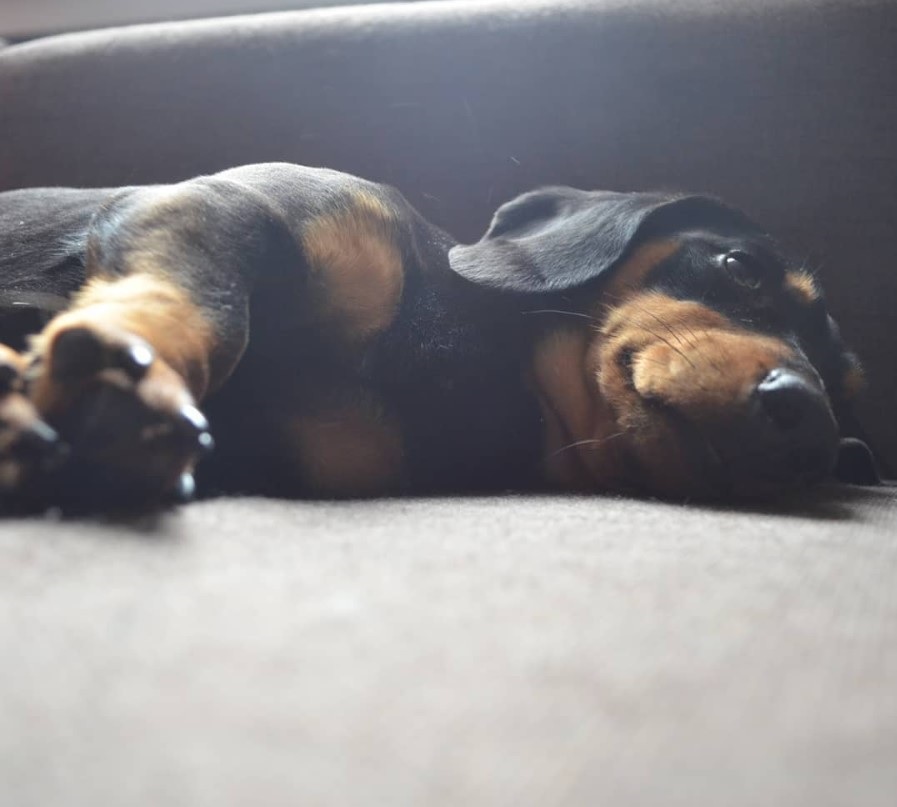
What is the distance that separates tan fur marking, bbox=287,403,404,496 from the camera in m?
1.27

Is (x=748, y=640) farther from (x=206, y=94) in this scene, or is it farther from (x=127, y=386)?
(x=206, y=94)

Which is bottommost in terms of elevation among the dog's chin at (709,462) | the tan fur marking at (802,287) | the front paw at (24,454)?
the dog's chin at (709,462)

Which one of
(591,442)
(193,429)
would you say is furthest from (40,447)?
(591,442)

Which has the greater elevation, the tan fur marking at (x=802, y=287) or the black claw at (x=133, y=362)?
the black claw at (x=133, y=362)

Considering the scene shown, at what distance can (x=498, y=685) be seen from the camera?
619 millimetres

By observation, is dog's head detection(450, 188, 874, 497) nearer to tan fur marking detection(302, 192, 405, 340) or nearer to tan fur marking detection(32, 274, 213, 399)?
tan fur marking detection(302, 192, 405, 340)

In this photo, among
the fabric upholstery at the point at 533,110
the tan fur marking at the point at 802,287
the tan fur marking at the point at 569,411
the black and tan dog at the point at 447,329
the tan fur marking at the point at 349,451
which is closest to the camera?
the black and tan dog at the point at 447,329

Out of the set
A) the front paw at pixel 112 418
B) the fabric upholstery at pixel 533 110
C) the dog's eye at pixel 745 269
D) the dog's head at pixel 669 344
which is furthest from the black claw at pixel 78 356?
the fabric upholstery at pixel 533 110

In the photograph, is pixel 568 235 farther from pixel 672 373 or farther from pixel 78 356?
pixel 78 356

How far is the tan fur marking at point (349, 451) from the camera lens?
127 centimetres

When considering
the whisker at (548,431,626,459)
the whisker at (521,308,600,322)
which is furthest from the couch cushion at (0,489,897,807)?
the whisker at (521,308,600,322)

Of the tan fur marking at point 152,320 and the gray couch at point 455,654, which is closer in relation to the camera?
the gray couch at point 455,654

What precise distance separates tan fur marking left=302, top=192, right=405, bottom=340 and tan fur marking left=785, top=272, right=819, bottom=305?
547 mm

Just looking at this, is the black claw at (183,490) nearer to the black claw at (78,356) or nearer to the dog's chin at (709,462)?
the black claw at (78,356)
